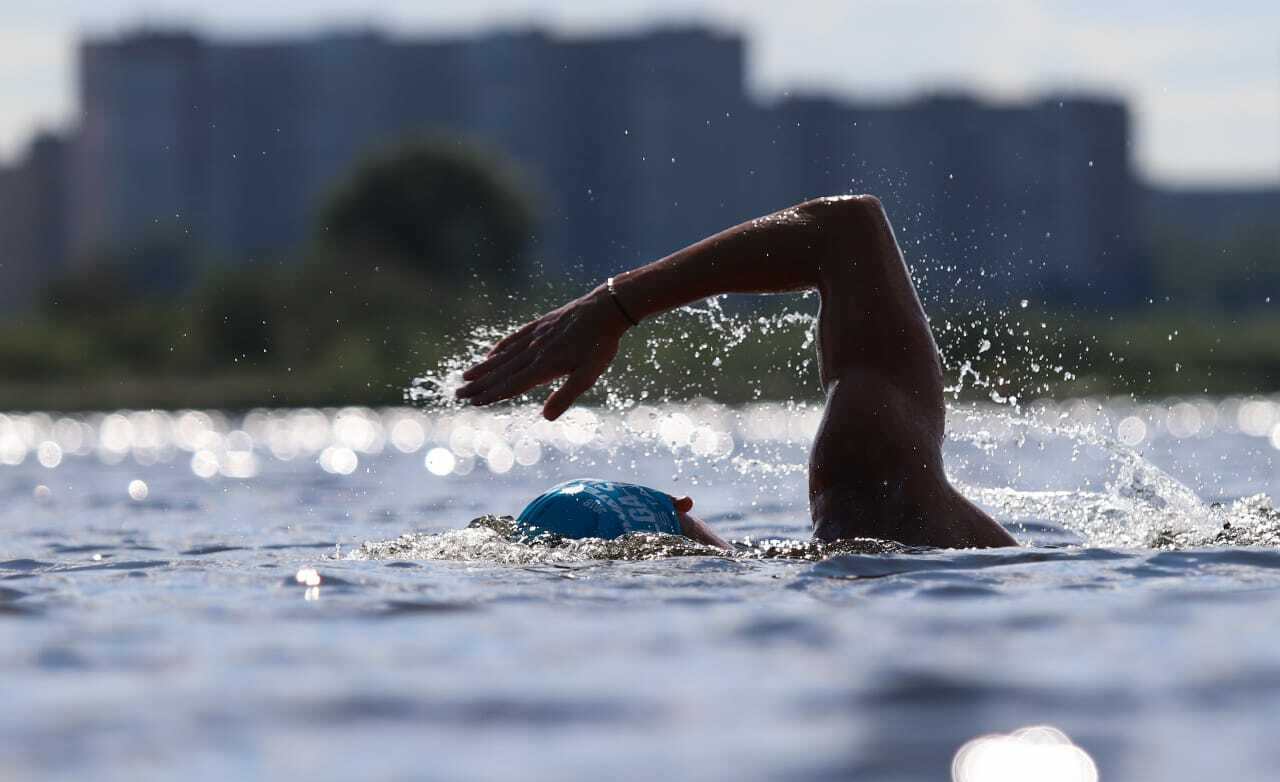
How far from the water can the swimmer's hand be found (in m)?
0.59

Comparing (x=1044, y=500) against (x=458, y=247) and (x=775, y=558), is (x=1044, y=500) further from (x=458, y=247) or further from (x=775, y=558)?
(x=458, y=247)

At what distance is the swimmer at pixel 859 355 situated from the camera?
590cm

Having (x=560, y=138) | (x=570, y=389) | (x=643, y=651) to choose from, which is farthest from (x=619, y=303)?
(x=560, y=138)

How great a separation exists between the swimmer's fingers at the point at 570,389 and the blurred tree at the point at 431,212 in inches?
2412

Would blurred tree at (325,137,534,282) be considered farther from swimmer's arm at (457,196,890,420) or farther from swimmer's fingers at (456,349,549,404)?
swimmer's fingers at (456,349,549,404)

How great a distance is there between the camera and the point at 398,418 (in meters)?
A: 47.3

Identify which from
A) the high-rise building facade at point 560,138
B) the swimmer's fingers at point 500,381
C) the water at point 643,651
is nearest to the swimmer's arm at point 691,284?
the swimmer's fingers at point 500,381

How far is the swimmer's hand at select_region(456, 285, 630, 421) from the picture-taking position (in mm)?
5477

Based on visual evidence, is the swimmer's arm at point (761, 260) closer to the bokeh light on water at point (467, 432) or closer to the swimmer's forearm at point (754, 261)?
the swimmer's forearm at point (754, 261)

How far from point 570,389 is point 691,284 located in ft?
2.00

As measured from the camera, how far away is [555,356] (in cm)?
554

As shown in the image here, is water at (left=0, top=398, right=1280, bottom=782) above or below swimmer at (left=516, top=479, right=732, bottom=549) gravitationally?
below

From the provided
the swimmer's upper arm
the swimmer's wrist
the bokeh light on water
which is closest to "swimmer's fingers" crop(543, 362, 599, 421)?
the swimmer's wrist

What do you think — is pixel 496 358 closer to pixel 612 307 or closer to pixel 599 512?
pixel 612 307
